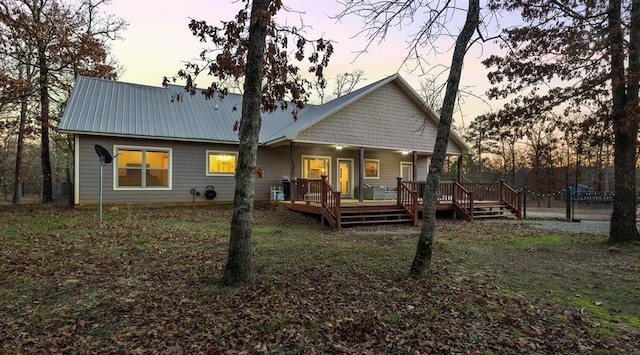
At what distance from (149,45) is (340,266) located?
15062 mm

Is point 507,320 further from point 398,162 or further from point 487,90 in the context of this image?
point 398,162

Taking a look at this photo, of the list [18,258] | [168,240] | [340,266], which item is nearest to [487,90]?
[340,266]

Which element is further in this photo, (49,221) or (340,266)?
(49,221)

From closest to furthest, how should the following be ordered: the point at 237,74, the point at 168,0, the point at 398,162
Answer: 1. the point at 237,74
2. the point at 168,0
3. the point at 398,162

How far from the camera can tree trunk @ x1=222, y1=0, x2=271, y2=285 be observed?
4320 millimetres

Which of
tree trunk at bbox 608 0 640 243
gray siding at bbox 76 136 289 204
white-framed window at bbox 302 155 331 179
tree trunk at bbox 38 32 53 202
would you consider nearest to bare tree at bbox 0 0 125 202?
tree trunk at bbox 38 32 53 202

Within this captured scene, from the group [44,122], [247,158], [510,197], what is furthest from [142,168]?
[510,197]

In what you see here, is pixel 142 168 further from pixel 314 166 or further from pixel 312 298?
pixel 312 298

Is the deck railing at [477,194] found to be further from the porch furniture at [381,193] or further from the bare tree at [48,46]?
the bare tree at [48,46]

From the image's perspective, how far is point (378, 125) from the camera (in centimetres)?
1520

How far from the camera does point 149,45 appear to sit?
15469 millimetres

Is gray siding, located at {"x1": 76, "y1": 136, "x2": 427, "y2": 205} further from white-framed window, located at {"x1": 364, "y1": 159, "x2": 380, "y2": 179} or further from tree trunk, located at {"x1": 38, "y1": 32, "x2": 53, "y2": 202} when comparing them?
tree trunk, located at {"x1": 38, "y1": 32, "x2": 53, "y2": 202}

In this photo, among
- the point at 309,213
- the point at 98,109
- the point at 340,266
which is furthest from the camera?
the point at 98,109

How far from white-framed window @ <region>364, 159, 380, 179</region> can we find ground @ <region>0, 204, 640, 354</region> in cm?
978
